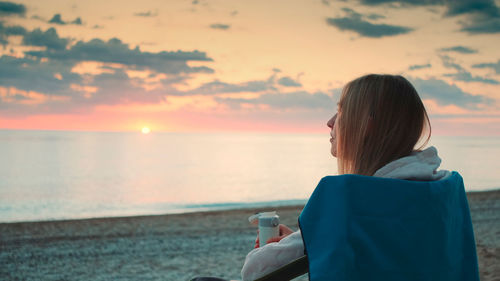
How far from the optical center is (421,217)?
1.48 meters

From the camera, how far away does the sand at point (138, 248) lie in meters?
6.70

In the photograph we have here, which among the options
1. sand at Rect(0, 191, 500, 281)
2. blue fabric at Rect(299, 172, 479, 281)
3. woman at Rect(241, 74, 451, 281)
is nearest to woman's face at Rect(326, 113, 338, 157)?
woman at Rect(241, 74, 451, 281)

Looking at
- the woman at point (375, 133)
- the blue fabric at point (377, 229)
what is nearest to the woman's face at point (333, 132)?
the woman at point (375, 133)

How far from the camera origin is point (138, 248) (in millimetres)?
8375

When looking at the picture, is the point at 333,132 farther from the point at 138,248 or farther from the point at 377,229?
the point at 138,248

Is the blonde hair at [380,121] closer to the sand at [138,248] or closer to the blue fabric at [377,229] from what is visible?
the blue fabric at [377,229]

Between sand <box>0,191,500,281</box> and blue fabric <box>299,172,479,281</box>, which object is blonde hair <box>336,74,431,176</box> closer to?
blue fabric <box>299,172,479,281</box>

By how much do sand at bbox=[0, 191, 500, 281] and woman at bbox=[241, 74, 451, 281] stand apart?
4949 millimetres

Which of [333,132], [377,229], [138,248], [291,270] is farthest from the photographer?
[138,248]

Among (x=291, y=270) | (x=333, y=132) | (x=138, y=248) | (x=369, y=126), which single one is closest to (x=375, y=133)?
(x=369, y=126)

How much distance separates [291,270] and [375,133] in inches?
22.9

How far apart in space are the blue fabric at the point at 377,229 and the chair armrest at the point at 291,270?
0.15 m

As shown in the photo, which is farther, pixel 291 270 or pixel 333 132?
pixel 333 132

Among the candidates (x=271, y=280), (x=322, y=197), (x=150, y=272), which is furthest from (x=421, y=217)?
(x=150, y=272)
